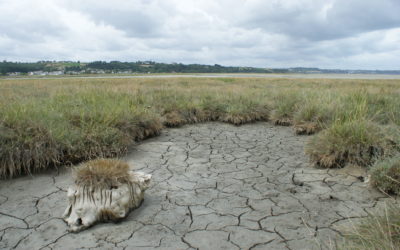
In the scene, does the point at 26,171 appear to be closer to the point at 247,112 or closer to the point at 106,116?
the point at 106,116

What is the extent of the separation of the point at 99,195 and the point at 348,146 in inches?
149

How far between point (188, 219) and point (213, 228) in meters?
0.34

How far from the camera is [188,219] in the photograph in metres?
3.50

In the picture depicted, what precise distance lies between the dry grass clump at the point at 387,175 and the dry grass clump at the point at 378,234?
1178 millimetres

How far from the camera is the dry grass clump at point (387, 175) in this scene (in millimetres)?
3891

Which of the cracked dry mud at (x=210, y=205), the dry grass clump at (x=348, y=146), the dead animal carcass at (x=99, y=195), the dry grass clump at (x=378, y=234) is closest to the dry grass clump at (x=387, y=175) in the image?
the cracked dry mud at (x=210, y=205)

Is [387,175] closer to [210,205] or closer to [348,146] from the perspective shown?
[348,146]

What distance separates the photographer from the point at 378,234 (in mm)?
2484

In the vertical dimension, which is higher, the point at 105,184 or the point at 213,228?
the point at 105,184

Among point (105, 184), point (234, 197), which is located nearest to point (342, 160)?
point (234, 197)

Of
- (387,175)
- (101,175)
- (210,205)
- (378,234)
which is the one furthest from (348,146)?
(101,175)

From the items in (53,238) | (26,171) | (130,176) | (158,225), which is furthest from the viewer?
(26,171)

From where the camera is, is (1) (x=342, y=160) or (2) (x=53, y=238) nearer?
(2) (x=53, y=238)

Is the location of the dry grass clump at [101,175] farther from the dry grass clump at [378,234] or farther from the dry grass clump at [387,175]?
the dry grass clump at [387,175]
